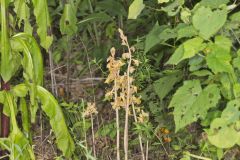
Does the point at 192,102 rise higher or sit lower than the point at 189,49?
lower

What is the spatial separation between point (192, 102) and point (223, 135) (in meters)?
0.19

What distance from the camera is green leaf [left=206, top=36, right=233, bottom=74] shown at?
143 cm

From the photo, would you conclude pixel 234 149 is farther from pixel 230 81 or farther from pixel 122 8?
pixel 122 8

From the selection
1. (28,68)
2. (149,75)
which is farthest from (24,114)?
(149,75)

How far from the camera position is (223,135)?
1463mm

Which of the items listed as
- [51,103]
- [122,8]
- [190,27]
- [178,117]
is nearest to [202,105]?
[178,117]

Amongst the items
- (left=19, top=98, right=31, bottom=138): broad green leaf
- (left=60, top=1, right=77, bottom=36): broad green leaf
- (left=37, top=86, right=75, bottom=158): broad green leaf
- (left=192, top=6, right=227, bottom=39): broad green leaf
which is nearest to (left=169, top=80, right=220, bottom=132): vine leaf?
(left=192, top=6, right=227, bottom=39): broad green leaf

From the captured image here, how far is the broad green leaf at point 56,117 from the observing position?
2010 millimetres

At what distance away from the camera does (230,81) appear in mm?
1592

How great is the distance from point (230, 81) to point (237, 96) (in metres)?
0.11

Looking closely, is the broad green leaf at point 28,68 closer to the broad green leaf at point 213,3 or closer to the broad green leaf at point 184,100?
the broad green leaf at point 184,100

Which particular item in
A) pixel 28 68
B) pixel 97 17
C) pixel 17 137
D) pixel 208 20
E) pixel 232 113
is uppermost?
pixel 97 17

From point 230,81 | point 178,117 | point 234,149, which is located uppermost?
point 230,81

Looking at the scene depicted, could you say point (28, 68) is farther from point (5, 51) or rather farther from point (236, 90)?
point (236, 90)
